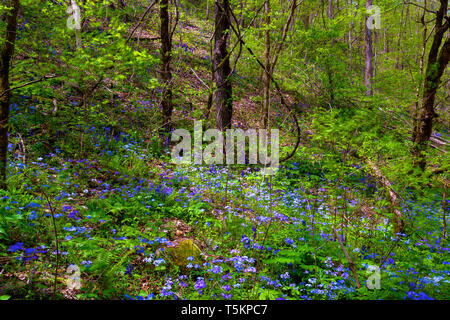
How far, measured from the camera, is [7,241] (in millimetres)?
2680

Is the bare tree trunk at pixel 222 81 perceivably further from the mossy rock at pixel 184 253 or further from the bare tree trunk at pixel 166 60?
the mossy rock at pixel 184 253

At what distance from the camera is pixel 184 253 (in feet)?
10.3

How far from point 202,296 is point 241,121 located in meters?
8.08

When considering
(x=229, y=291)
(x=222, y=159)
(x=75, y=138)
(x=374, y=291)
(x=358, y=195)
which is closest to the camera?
(x=374, y=291)

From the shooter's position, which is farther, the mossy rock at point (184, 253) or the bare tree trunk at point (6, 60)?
the mossy rock at point (184, 253)

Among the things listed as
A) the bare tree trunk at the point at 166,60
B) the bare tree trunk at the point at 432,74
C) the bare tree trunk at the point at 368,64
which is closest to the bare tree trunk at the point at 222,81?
the bare tree trunk at the point at 166,60

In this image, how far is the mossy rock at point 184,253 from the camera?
9.99ft

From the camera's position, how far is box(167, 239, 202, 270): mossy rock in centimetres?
304

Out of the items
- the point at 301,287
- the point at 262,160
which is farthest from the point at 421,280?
the point at 262,160

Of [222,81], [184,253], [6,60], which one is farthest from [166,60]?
[184,253]

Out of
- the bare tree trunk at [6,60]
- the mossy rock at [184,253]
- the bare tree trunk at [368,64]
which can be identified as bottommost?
the mossy rock at [184,253]

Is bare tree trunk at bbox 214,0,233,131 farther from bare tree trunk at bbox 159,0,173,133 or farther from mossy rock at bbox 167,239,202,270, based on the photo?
mossy rock at bbox 167,239,202,270

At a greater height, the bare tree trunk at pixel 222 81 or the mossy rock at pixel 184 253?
the bare tree trunk at pixel 222 81
